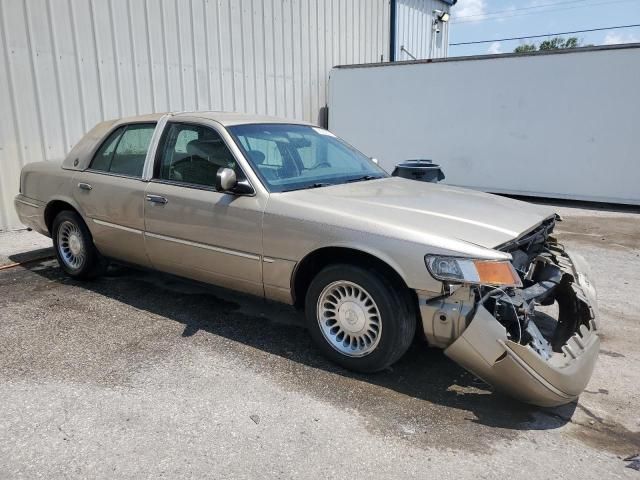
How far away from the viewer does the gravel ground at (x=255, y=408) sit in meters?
2.59

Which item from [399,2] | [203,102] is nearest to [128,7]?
[203,102]

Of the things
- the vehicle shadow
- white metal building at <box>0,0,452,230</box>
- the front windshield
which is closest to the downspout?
white metal building at <box>0,0,452,230</box>

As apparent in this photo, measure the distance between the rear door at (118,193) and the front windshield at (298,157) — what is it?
1057mm

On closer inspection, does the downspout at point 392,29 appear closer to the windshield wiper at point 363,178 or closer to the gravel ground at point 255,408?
the windshield wiper at point 363,178

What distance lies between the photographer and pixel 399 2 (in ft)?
49.0

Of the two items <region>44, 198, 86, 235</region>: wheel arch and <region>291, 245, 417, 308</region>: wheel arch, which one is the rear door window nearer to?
<region>44, 198, 86, 235</region>: wheel arch

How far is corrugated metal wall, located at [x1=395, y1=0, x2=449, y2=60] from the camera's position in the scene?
15.3m

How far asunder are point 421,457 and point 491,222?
4.94 feet

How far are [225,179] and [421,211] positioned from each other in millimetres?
1355

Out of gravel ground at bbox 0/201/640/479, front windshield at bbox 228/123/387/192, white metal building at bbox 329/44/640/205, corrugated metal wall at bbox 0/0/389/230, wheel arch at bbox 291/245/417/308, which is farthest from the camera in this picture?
white metal building at bbox 329/44/640/205

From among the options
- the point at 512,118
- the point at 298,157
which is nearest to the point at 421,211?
the point at 298,157

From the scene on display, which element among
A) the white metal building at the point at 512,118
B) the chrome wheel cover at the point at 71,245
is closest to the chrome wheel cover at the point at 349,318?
the chrome wheel cover at the point at 71,245

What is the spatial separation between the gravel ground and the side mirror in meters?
1.18

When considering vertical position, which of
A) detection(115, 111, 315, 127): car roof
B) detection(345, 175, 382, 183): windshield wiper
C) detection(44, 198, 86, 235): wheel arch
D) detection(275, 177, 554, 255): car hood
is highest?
detection(115, 111, 315, 127): car roof
